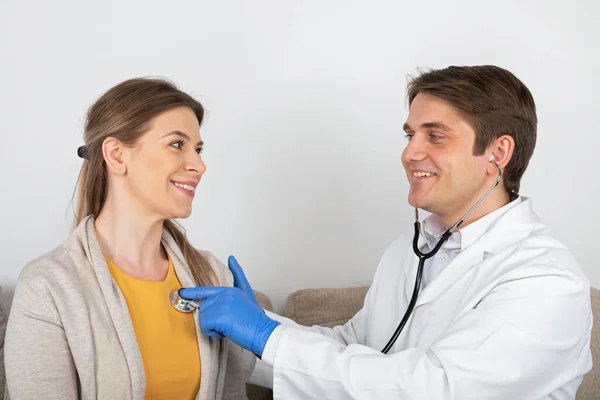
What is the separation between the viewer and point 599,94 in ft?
8.38

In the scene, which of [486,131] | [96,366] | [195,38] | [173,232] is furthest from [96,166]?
[486,131]

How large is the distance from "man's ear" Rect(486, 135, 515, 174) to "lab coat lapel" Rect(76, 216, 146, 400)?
99 centimetres

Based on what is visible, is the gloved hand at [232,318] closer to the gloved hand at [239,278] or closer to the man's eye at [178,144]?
the gloved hand at [239,278]

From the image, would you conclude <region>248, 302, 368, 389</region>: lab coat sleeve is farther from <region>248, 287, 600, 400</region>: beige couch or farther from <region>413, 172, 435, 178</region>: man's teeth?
<region>413, 172, 435, 178</region>: man's teeth

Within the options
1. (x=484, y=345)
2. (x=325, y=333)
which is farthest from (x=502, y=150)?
(x=325, y=333)

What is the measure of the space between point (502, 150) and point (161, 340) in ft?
3.22

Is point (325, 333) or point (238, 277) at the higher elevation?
point (238, 277)

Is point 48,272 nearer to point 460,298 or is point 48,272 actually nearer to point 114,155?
→ point 114,155

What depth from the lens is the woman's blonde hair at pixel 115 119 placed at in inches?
60.7

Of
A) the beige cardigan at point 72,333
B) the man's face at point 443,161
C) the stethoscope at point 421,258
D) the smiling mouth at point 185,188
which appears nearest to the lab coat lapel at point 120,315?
the beige cardigan at point 72,333

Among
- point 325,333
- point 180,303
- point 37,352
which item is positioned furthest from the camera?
point 325,333

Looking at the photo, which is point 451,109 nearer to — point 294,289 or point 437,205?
point 437,205

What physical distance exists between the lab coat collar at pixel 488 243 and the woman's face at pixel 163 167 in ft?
2.14

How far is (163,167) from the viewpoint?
1557 millimetres
